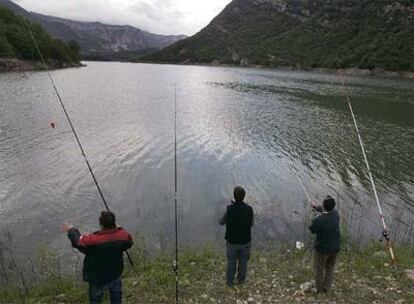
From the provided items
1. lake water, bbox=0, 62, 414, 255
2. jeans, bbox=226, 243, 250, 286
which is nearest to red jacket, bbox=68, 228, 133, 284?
jeans, bbox=226, 243, 250, 286

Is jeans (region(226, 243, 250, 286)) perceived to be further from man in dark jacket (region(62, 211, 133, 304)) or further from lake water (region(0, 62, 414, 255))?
lake water (region(0, 62, 414, 255))

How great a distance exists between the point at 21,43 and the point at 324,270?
11001 cm

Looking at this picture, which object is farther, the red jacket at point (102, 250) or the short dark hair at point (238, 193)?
the short dark hair at point (238, 193)

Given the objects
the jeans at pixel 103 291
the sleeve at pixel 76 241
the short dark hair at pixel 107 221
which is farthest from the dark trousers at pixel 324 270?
the sleeve at pixel 76 241

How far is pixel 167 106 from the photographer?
163ft

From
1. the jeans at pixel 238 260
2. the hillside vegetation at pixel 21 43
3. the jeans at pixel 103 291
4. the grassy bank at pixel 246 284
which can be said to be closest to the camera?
the jeans at pixel 103 291

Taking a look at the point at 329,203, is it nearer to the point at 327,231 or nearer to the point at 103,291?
the point at 327,231

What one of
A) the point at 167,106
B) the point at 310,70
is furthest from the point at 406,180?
the point at 310,70

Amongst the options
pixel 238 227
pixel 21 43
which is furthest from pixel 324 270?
pixel 21 43

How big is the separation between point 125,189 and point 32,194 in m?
3.85

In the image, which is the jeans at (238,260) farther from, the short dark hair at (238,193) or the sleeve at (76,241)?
the sleeve at (76,241)

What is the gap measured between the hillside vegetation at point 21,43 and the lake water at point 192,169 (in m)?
60.5

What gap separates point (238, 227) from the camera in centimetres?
966

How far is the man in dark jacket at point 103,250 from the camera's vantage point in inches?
292
